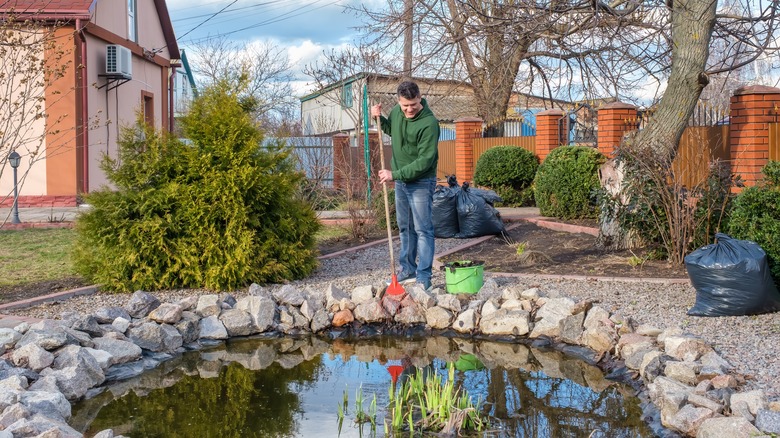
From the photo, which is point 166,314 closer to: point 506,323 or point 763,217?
point 506,323

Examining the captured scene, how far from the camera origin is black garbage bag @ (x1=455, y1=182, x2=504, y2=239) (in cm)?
1025

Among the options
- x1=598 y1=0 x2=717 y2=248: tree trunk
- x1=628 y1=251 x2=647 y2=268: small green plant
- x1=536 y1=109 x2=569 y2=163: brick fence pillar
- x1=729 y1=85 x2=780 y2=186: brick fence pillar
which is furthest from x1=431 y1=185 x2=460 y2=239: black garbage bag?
x1=536 y1=109 x2=569 y2=163: brick fence pillar

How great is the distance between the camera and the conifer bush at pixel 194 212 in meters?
7.03

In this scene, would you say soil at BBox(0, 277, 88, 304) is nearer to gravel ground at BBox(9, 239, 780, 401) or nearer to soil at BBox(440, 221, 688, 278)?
gravel ground at BBox(9, 239, 780, 401)

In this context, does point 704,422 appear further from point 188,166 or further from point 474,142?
point 474,142

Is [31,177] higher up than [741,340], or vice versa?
[31,177]

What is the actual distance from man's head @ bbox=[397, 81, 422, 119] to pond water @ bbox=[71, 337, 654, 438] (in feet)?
6.38

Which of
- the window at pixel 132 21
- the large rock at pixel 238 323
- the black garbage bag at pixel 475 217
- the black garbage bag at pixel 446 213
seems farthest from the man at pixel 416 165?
the window at pixel 132 21

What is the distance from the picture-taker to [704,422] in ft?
12.3

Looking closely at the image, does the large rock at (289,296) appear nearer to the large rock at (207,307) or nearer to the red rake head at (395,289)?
the large rock at (207,307)

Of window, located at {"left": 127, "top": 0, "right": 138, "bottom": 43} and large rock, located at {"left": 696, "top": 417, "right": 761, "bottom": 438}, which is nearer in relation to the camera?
large rock, located at {"left": 696, "top": 417, "right": 761, "bottom": 438}

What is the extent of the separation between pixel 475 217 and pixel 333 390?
5.70 metres

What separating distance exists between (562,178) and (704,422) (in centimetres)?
901

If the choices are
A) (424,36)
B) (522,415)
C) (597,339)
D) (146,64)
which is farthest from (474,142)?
(522,415)
